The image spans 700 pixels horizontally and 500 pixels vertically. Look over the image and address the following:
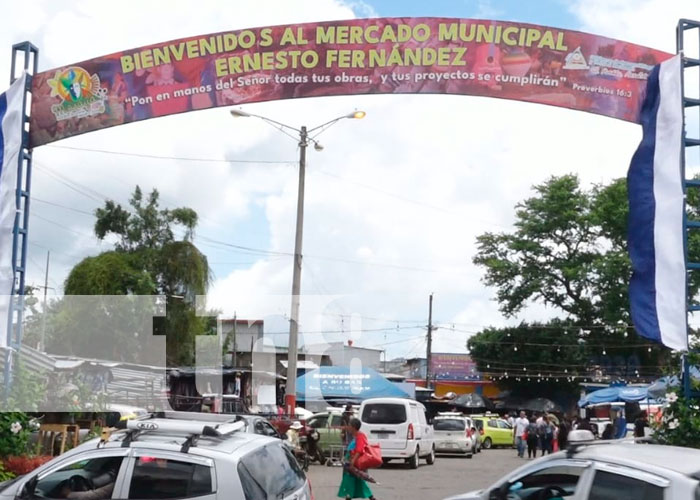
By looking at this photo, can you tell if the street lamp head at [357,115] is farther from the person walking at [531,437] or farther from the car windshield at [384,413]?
the person walking at [531,437]

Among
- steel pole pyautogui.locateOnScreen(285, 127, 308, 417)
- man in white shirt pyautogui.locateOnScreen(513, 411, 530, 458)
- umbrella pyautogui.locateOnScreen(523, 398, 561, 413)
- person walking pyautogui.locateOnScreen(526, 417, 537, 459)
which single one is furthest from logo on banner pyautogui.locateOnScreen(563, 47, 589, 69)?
umbrella pyautogui.locateOnScreen(523, 398, 561, 413)

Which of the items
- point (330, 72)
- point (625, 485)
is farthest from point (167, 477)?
point (330, 72)

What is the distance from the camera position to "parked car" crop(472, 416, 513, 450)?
1763 inches

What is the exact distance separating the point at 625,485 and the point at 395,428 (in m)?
19.4

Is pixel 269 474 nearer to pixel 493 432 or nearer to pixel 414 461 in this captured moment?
pixel 414 461

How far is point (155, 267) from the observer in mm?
40719

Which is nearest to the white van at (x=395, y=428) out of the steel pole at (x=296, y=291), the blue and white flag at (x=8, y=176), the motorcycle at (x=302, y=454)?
the motorcycle at (x=302, y=454)

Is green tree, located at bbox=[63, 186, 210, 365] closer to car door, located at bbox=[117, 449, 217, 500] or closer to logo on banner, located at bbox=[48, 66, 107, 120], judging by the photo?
logo on banner, located at bbox=[48, 66, 107, 120]

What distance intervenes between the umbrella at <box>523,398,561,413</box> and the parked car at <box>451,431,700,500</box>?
49.5m

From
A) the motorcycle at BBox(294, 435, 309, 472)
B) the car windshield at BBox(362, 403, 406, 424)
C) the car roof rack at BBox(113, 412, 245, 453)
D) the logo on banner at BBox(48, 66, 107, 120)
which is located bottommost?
the motorcycle at BBox(294, 435, 309, 472)

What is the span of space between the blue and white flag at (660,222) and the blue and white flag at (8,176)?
10718mm

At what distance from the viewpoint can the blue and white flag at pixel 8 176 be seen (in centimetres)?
1606

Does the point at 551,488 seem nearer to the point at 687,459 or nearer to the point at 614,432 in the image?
the point at 687,459

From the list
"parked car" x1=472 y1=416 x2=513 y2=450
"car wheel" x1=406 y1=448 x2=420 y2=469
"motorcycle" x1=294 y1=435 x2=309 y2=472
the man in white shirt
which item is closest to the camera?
"motorcycle" x1=294 y1=435 x2=309 y2=472
